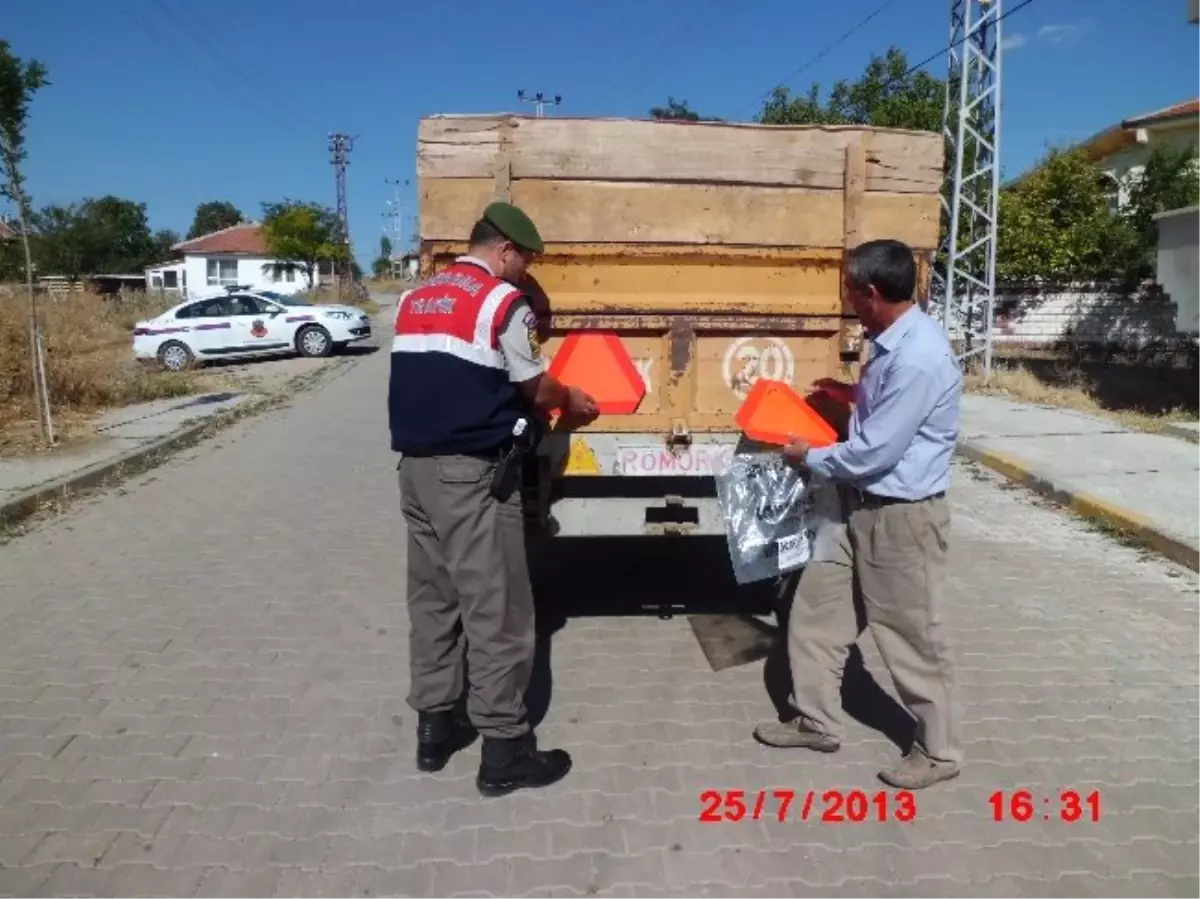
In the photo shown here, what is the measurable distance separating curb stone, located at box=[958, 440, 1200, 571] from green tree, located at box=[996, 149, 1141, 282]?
1233cm

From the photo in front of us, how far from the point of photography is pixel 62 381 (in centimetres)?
1332

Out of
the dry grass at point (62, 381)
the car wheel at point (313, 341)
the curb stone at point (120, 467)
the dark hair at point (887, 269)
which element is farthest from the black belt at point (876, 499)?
the car wheel at point (313, 341)

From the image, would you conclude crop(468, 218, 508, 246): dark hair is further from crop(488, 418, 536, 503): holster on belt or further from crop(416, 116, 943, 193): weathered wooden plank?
crop(416, 116, 943, 193): weathered wooden plank

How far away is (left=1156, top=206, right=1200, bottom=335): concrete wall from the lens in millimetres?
12125

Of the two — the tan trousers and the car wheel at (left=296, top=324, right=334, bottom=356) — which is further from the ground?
the car wheel at (left=296, top=324, right=334, bottom=356)

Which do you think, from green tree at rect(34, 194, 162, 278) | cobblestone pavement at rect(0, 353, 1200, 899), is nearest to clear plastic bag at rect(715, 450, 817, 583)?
cobblestone pavement at rect(0, 353, 1200, 899)

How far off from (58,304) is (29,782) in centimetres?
1879

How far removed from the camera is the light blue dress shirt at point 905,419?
311 cm

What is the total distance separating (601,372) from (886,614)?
1534mm

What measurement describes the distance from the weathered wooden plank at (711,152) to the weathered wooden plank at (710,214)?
0.15 ft

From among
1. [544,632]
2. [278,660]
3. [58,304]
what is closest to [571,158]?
[544,632]

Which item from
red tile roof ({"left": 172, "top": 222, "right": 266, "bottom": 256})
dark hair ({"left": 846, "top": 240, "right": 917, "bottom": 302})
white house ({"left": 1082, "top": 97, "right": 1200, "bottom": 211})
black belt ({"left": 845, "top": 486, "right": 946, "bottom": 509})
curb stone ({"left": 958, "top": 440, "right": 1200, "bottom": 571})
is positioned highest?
red tile roof ({"left": 172, "top": 222, "right": 266, "bottom": 256})

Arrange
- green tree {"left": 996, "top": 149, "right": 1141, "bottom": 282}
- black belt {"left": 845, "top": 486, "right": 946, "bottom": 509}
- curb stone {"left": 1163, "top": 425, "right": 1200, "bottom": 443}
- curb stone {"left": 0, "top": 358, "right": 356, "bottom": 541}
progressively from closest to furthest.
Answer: black belt {"left": 845, "top": 486, "right": 946, "bottom": 509} → curb stone {"left": 0, "top": 358, "right": 356, "bottom": 541} → curb stone {"left": 1163, "top": 425, "right": 1200, "bottom": 443} → green tree {"left": 996, "top": 149, "right": 1141, "bottom": 282}

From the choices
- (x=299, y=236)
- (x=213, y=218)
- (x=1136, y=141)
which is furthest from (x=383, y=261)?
(x=1136, y=141)
